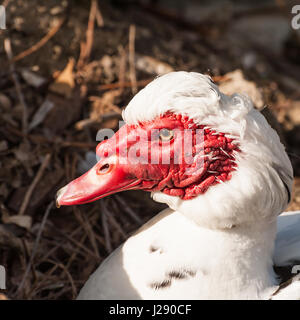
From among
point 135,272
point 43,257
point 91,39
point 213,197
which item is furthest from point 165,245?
point 91,39

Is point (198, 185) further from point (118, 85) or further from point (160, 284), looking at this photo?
point (118, 85)

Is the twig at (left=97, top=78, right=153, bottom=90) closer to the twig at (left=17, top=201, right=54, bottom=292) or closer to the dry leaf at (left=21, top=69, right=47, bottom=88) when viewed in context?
the dry leaf at (left=21, top=69, right=47, bottom=88)

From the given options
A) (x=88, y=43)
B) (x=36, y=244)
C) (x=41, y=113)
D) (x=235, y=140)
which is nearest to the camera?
(x=235, y=140)

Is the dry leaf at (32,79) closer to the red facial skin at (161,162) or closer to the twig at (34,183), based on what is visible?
the twig at (34,183)

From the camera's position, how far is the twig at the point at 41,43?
3.00 meters

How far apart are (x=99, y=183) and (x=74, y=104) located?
1.34 meters

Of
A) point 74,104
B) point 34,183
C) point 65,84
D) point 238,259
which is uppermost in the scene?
point 65,84

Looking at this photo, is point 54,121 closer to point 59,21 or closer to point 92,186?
point 59,21

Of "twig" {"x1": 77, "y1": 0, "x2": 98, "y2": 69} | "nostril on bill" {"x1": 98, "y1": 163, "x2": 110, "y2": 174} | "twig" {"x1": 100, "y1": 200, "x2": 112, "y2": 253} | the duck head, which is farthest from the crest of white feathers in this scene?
"twig" {"x1": 77, "y1": 0, "x2": 98, "y2": 69}

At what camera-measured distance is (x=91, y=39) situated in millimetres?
3316

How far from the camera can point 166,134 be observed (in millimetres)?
1673

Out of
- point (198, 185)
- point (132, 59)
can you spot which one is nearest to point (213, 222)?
point (198, 185)

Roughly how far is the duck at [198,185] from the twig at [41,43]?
1432 mm
